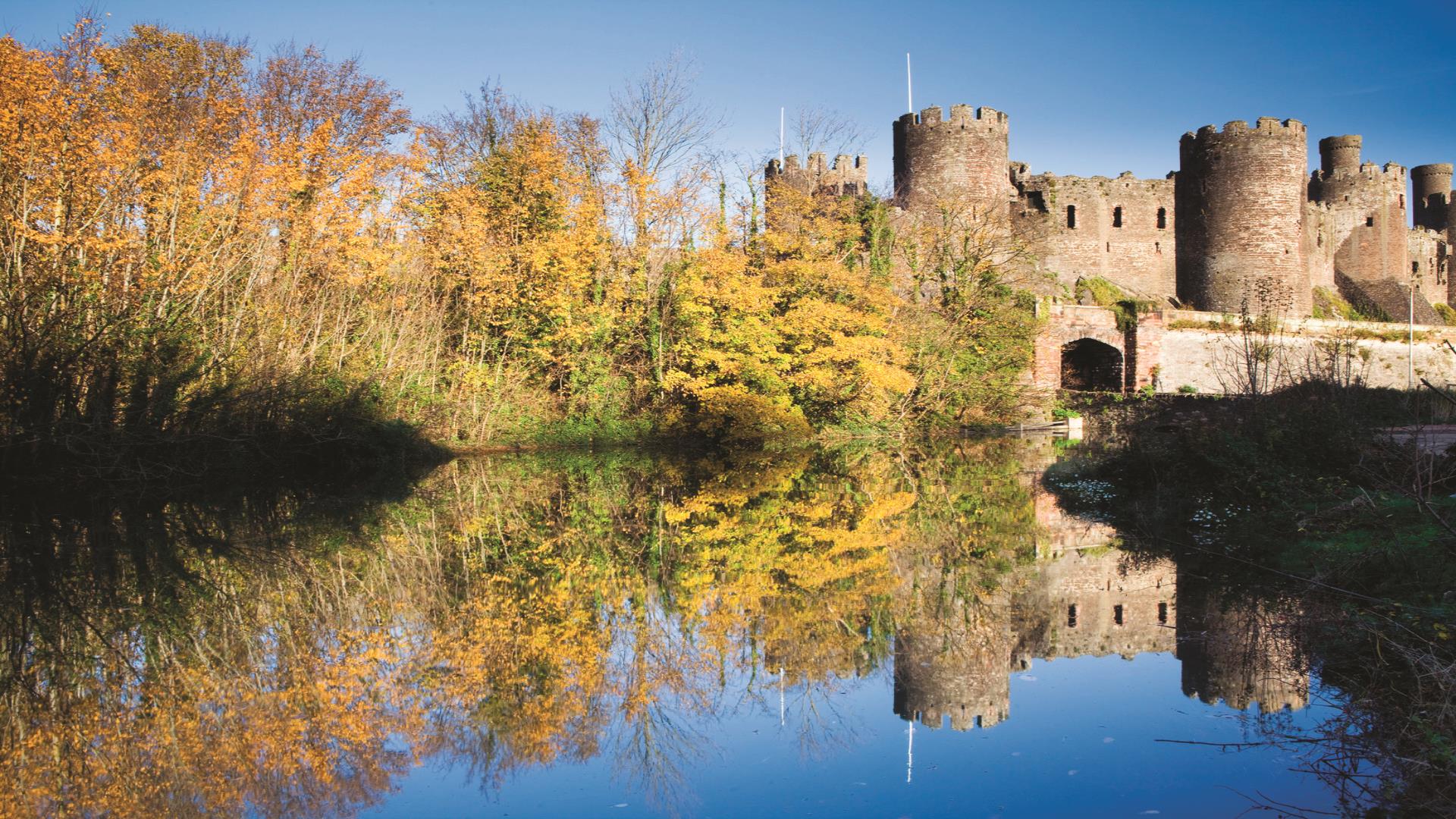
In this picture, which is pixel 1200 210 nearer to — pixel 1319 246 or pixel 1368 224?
pixel 1319 246

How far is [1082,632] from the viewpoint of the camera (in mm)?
6172

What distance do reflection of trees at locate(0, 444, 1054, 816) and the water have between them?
24 millimetres

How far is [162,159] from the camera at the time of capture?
13.5 meters

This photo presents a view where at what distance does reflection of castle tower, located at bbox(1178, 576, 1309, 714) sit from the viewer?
4918 millimetres

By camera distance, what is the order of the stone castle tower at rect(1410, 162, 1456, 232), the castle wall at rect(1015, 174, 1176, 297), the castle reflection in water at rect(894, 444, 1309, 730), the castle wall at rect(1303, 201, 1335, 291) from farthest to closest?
the stone castle tower at rect(1410, 162, 1456, 232)
the castle wall at rect(1303, 201, 1335, 291)
the castle wall at rect(1015, 174, 1176, 297)
the castle reflection in water at rect(894, 444, 1309, 730)

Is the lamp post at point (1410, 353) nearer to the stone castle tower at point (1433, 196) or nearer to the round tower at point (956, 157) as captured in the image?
the round tower at point (956, 157)

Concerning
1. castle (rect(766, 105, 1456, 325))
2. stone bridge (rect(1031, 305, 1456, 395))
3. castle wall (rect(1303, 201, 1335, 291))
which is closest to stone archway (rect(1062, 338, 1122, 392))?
stone bridge (rect(1031, 305, 1456, 395))

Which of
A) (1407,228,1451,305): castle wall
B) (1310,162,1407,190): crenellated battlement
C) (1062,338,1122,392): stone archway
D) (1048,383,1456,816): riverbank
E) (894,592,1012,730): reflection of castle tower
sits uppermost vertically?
(1310,162,1407,190): crenellated battlement

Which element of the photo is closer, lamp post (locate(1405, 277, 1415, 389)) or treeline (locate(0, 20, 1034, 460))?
treeline (locate(0, 20, 1034, 460))

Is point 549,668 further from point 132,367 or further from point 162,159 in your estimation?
point 162,159

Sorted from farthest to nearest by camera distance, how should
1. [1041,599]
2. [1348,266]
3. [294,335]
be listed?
1. [1348,266]
2. [294,335]
3. [1041,599]

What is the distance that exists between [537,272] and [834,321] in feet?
18.3

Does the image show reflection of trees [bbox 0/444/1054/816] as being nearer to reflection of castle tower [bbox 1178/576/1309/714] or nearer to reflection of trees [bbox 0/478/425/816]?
reflection of trees [bbox 0/478/425/816]

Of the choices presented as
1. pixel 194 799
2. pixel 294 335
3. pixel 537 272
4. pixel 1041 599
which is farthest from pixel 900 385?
pixel 194 799
